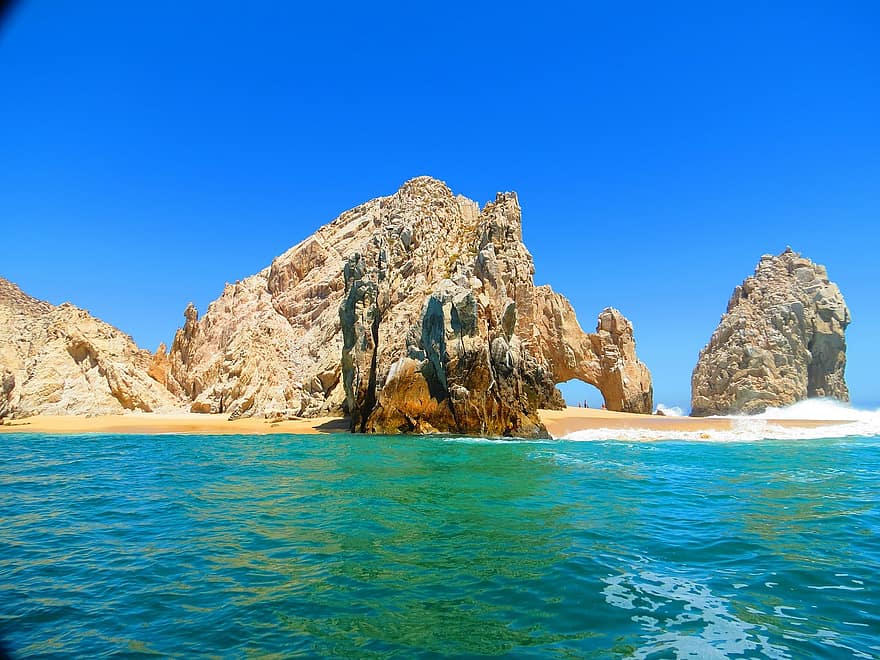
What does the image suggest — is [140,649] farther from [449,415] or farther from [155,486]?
[449,415]

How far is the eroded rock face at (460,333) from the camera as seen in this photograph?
29156 millimetres

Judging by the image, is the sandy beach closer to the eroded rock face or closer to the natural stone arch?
the eroded rock face

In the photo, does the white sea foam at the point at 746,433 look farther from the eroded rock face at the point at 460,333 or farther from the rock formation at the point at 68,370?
the rock formation at the point at 68,370

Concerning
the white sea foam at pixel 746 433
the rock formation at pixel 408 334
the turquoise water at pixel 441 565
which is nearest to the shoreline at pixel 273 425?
the white sea foam at pixel 746 433

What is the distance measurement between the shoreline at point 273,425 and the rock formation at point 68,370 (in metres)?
2.20

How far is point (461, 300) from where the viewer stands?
95.2 feet

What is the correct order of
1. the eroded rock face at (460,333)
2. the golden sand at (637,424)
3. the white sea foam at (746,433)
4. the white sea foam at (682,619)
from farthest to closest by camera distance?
the golden sand at (637,424) < the eroded rock face at (460,333) < the white sea foam at (746,433) < the white sea foam at (682,619)

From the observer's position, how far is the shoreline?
105 ft

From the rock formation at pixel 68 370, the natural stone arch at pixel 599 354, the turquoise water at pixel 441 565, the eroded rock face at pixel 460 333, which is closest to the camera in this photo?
the turquoise water at pixel 441 565

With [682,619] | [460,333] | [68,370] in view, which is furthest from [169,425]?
[682,619]

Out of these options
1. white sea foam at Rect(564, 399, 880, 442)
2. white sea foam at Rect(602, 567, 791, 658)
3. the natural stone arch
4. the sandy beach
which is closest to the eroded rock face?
the natural stone arch

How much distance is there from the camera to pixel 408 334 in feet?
105

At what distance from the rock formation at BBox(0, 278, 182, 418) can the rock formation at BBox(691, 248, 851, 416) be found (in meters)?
50.6

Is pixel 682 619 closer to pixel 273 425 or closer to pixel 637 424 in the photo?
pixel 637 424
